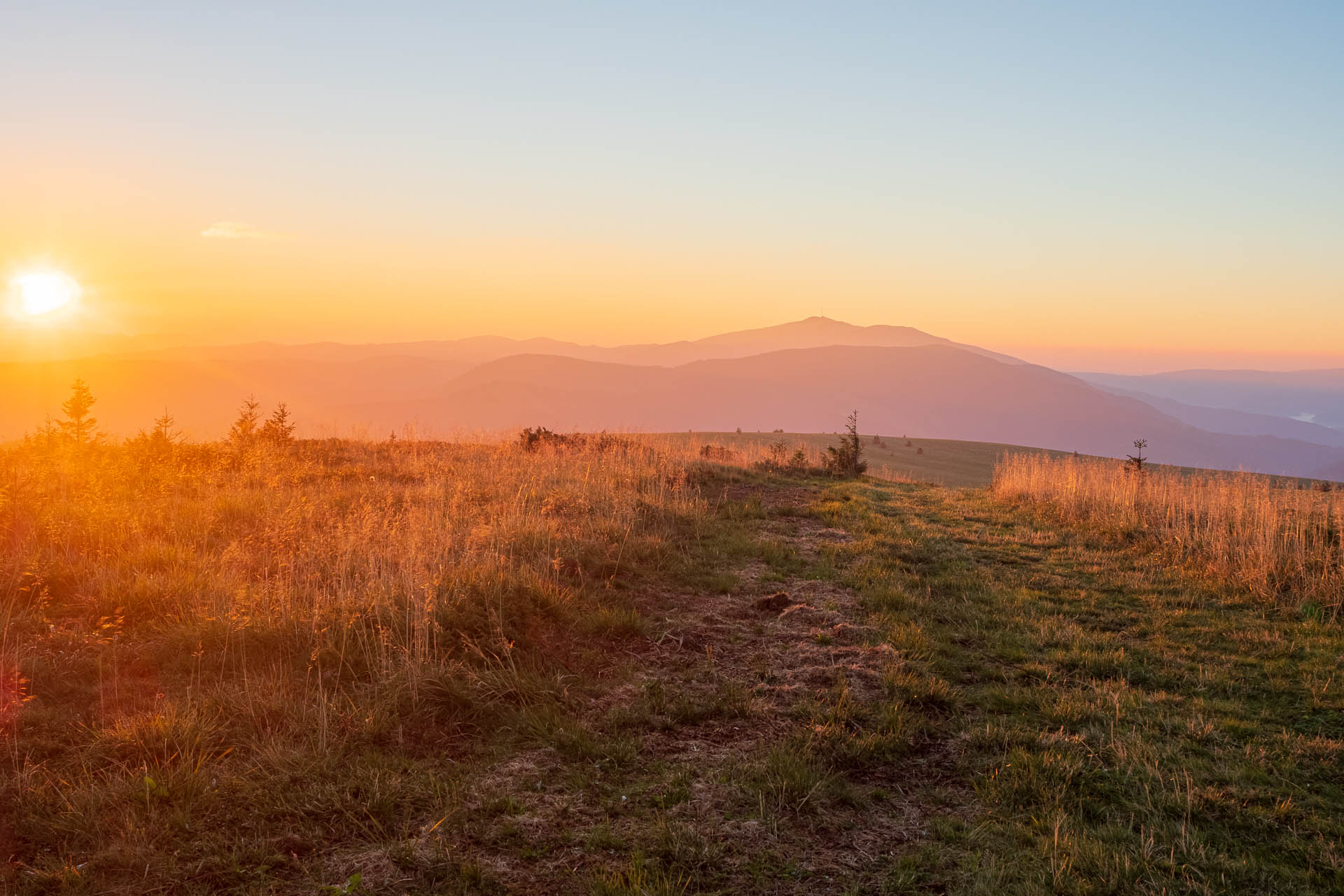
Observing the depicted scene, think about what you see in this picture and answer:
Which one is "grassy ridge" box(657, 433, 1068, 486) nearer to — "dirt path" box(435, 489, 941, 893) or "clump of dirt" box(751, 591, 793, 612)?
"clump of dirt" box(751, 591, 793, 612)

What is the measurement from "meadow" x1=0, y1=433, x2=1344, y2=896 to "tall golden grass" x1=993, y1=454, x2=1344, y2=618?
0.12 meters

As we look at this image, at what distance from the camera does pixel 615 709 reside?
5285 mm

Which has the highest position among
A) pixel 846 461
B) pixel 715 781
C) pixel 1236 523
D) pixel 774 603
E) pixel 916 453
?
pixel 916 453

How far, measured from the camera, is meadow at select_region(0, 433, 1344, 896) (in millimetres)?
3551

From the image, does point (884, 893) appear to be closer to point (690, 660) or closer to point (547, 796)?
point (547, 796)

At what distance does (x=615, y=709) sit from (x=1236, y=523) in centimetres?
1007

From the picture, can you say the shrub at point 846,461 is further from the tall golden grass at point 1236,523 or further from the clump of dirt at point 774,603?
the clump of dirt at point 774,603

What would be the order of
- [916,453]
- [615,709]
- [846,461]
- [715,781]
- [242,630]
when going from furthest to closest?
1. [916,453]
2. [846,461]
3. [242,630]
4. [615,709]
5. [715,781]

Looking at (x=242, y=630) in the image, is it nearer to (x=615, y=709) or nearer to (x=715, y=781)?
(x=615, y=709)

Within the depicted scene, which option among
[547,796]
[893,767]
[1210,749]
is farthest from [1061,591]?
[547,796]

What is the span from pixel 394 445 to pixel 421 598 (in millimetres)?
12443

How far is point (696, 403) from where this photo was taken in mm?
199875

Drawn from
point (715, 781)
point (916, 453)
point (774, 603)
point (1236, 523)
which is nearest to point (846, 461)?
point (1236, 523)

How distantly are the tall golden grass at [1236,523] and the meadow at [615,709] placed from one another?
0.39 ft
